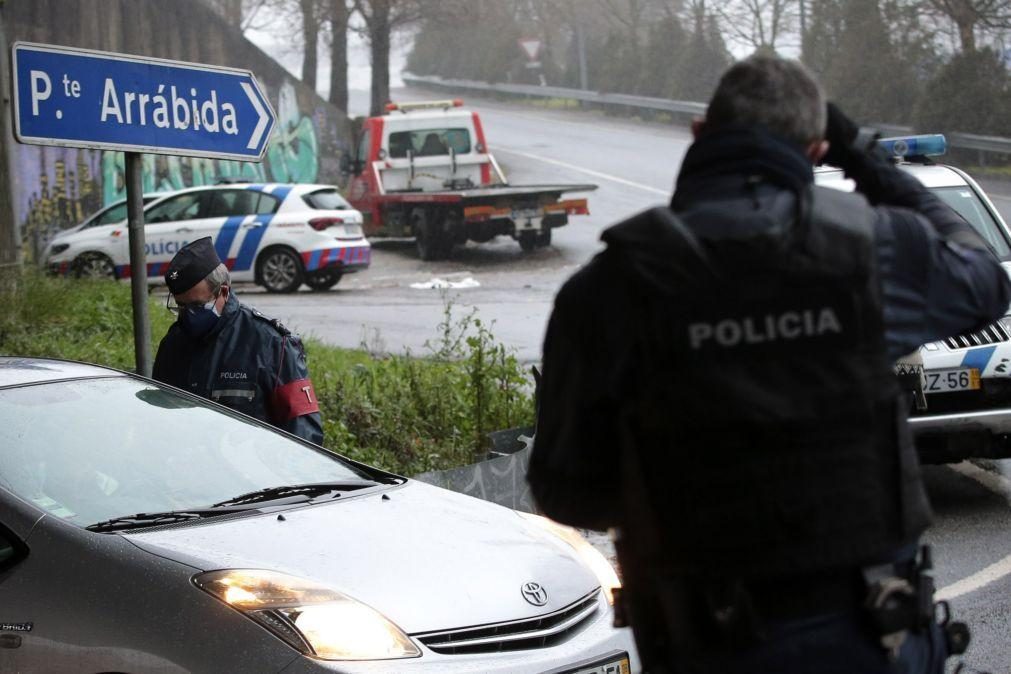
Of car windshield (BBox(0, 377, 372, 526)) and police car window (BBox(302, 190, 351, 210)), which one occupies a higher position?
car windshield (BBox(0, 377, 372, 526))

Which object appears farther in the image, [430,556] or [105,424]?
[105,424]

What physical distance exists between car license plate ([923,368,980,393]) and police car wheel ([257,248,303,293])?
12888mm

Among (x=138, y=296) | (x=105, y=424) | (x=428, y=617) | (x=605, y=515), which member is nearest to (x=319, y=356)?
(x=138, y=296)

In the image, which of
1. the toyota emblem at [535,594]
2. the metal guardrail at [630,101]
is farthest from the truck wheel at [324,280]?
the toyota emblem at [535,594]

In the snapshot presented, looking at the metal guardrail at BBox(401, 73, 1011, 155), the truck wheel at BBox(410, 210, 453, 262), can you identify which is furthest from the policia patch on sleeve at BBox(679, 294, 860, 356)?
the truck wheel at BBox(410, 210, 453, 262)

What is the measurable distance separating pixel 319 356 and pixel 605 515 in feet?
30.0

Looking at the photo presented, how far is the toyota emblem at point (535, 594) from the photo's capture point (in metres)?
4.17

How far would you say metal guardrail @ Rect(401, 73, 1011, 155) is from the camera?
23.9 meters

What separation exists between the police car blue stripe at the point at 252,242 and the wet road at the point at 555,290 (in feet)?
1.65

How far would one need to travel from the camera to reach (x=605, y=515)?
238 centimetres

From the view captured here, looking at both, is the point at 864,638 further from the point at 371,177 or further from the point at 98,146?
the point at 371,177

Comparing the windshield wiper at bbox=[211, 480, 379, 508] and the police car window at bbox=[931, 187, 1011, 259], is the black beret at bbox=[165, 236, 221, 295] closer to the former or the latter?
the windshield wiper at bbox=[211, 480, 379, 508]

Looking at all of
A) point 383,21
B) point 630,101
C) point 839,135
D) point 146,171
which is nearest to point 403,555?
point 839,135

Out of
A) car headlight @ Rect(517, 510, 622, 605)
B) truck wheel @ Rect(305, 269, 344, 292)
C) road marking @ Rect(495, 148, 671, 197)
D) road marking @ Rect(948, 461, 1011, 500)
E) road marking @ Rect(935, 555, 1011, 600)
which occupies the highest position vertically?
→ car headlight @ Rect(517, 510, 622, 605)
